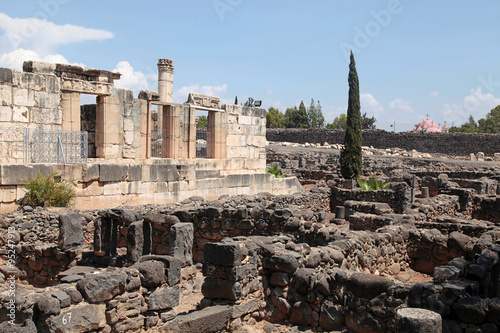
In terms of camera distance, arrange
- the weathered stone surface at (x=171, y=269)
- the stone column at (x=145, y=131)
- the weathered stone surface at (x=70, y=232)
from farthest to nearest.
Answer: the stone column at (x=145, y=131) → the weathered stone surface at (x=70, y=232) → the weathered stone surface at (x=171, y=269)

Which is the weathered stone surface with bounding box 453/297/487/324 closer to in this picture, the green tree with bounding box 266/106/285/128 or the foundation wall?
the foundation wall

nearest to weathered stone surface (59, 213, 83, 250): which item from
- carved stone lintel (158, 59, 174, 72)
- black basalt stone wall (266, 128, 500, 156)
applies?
carved stone lintel (158, 59, 174, 72)

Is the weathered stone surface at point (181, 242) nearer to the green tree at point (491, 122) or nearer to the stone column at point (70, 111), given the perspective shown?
the stone column at point (70, 111)

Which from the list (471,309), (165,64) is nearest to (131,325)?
(471,309)

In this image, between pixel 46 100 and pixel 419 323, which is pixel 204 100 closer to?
pixel 46 100

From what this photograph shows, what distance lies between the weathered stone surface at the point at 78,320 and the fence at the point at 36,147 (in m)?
8.03

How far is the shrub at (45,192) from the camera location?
10.8 meters

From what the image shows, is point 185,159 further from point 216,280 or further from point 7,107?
point 216,280

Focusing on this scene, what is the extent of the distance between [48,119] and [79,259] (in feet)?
18.1

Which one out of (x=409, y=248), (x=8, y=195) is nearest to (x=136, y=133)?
(x=8, y=195)

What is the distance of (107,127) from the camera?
45.8 ft

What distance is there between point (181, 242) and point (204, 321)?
2.59 m

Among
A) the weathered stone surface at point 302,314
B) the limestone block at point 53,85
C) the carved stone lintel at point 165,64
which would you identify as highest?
the carved stone lintel at point 165,64

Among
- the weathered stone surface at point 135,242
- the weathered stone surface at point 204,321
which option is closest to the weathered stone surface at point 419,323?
the weathered stone surface at point 204,321
